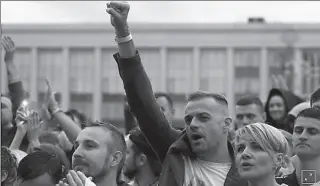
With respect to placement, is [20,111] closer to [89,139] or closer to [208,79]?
[89,139]

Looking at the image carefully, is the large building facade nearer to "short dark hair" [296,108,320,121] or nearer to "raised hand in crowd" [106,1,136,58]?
"short dark hair" [296,108,320,121]

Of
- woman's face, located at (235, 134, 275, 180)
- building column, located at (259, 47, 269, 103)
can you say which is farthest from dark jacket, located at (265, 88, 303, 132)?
building column, located at (259, 47, 269, 103)

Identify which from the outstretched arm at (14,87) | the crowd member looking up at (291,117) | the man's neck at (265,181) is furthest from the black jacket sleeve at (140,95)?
the outstretched arm at (14,87)

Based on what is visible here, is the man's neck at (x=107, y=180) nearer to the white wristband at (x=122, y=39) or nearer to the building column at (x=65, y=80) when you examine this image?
the white wristband at (x=122, y=39)

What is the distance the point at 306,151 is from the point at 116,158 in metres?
1.10

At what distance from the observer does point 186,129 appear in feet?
18.0

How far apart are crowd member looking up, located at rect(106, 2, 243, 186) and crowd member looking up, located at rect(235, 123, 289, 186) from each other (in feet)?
0.90

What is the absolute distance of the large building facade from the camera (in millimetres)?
66438

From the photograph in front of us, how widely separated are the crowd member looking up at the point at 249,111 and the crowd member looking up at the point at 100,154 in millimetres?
2409

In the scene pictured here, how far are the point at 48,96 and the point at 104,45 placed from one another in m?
58.8

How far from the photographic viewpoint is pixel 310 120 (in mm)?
5801

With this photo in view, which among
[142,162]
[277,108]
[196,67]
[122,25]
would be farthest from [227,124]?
[196,67]

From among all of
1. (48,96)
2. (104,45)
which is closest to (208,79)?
(104,45)

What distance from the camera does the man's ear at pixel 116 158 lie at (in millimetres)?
5691
